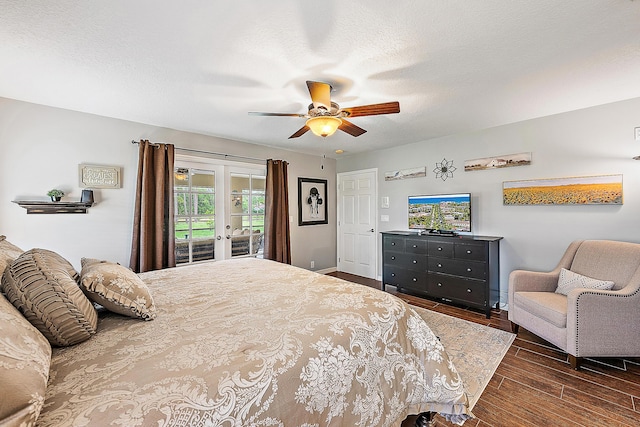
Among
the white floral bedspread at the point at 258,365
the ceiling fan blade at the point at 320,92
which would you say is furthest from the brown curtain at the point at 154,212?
the ceiling fan blade at the point at 320,92

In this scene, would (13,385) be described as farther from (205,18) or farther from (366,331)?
(205,18)

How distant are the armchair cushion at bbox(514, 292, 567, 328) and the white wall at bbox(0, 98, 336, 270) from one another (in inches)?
172

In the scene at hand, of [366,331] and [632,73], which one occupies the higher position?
[632,73]

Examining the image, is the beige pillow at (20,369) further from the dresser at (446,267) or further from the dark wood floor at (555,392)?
the dresser at (446,267)

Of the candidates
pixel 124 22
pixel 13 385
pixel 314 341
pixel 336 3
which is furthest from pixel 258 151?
pixel 13 385

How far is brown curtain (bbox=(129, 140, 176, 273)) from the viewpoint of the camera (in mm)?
3236

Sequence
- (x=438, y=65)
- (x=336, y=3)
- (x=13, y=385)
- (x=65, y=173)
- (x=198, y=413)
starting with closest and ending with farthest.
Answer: (x=13, y=385), (x=198, y=413), (x=336, y=3), (x=438, y=65), (x=65, y=173)

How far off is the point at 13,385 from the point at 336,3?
195cm

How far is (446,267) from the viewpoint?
12.0ft

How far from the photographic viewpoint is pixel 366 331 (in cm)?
135

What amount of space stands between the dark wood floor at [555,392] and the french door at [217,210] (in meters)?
3.34

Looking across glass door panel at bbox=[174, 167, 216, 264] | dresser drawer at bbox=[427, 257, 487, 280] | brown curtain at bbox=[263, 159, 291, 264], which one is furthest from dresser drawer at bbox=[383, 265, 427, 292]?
glass door panel at bbox=[174, 167, 216, 264]

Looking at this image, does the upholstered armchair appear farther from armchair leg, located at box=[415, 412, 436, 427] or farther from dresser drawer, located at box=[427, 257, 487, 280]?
armchair leg, located at box=[415, 412, 436, 427]

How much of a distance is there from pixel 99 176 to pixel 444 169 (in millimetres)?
4526
